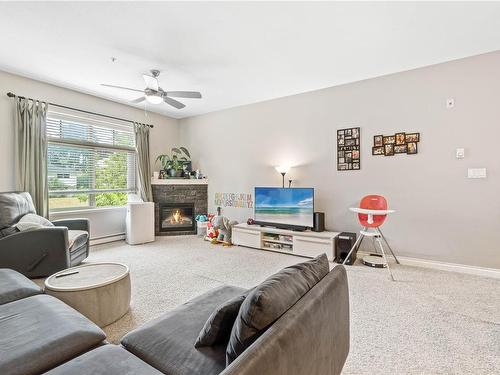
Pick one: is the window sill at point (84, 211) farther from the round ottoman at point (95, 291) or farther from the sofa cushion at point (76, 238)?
the round ottoman at point (95, 291)

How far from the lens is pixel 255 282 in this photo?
288 centimetres

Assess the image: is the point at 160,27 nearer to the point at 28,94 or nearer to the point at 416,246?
the point at 28,94

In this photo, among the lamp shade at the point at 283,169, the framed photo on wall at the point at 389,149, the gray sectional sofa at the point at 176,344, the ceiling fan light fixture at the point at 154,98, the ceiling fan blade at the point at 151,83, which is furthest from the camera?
the lamp shade at the point at 283,169

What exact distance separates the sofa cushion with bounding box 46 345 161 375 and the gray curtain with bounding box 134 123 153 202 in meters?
4.31

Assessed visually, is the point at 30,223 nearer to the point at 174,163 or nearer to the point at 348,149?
the point at 174,163

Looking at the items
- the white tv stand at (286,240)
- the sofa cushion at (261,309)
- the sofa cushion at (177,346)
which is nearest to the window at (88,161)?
the white tv stand at (286,240)

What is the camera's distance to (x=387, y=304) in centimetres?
234

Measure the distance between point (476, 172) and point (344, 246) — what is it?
1789 mm

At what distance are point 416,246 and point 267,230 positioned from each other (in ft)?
6.96

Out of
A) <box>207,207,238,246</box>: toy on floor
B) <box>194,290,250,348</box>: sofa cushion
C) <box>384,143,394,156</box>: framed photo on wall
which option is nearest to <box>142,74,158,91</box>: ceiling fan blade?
<box>207,207,238,246</box>: toy on floor

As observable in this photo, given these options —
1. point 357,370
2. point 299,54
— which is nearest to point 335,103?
point 299,54

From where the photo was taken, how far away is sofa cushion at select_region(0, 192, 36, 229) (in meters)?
2.94

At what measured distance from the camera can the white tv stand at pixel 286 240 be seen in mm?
3632

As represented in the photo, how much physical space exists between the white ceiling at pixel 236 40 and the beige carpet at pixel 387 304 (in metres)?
2.65
